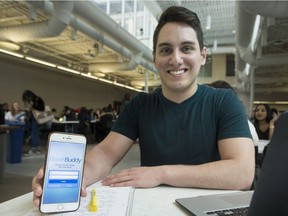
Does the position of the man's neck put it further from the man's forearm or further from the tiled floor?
the tiled floor

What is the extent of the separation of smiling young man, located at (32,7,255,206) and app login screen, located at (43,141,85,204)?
255mm

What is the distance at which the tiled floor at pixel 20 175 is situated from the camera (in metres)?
3.13

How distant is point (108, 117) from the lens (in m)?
8.33

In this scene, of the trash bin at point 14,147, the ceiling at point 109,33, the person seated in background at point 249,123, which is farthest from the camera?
the trash bin at point 14,147

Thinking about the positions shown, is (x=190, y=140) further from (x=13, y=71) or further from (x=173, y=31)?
(x=13, y=71)

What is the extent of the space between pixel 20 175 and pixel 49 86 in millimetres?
7996

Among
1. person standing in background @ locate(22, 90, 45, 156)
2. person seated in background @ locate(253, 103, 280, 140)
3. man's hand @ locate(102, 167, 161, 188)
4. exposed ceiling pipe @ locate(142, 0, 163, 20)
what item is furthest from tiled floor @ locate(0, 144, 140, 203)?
exposed ceiling pipe @ locate(142, 0, 163, 20)

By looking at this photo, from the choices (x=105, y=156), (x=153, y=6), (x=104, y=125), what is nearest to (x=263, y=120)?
(x=153, y=6)

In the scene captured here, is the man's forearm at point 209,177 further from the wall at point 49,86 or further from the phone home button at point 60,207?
the wall at point 49,86

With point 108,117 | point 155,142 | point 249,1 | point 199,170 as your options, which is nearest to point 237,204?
point 199,170

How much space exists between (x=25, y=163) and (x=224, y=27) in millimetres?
6650

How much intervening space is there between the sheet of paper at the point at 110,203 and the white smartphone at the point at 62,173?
3 centimetres

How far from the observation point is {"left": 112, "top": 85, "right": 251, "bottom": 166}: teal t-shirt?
1.12 metres

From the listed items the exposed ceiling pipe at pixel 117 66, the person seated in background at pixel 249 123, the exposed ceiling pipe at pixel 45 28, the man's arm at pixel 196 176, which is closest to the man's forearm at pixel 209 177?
the man's arm at pixel 196 176
